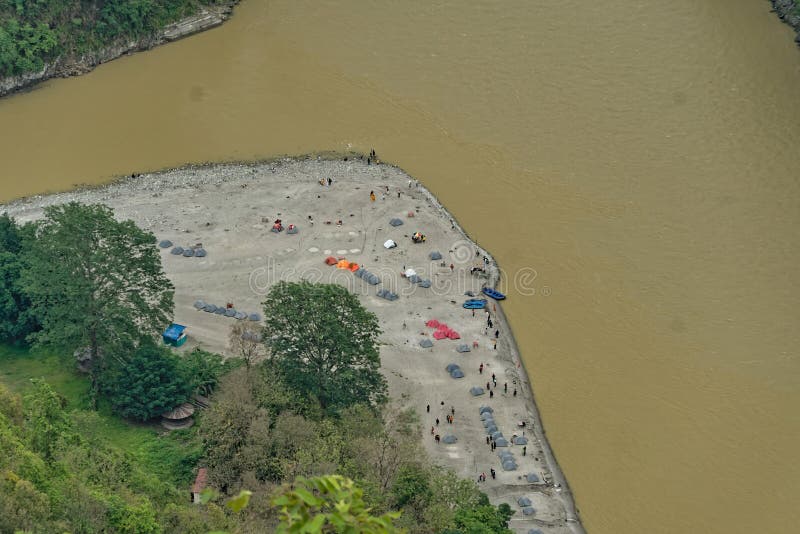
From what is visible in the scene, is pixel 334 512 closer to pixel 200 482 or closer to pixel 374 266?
pixel 200 482

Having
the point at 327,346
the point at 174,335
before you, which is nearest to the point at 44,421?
the point at 327,346

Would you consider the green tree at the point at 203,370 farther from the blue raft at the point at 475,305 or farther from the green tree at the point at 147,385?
the blue raft at the point at 475,305

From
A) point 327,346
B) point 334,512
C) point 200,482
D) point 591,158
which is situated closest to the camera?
point 334,512

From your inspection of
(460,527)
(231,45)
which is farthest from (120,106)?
(460,527)

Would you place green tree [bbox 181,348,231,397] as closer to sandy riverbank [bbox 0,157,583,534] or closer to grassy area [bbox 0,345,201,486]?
sandy riverbank [bbox 0,157,583,534]

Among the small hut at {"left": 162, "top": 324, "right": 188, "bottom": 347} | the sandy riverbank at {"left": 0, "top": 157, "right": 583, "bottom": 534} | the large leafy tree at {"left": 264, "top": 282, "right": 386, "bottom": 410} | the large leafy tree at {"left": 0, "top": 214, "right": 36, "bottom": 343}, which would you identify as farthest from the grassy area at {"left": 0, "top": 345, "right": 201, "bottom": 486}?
the sandy riverbank at {"left": 0, "top": 157, "right": 583, "bottom": 534}

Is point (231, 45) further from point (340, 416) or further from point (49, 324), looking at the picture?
point (340, 416)
